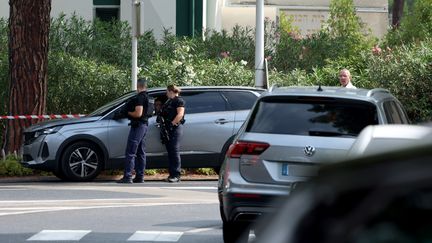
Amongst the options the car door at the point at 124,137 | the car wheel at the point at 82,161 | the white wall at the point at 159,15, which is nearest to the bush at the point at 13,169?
the car wheel at the point at 82,161

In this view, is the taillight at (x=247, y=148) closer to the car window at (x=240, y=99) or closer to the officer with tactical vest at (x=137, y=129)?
the officer with tactical vest at (x=137, y=129)

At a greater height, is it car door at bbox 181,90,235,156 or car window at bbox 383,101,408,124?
car window at bbox 383,101,408,124

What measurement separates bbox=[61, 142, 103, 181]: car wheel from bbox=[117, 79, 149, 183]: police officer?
0.54 metres

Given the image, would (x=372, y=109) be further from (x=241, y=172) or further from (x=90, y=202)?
(x=90, y=202)

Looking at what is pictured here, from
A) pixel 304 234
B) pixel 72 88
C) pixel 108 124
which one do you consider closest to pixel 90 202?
pixel 108 124

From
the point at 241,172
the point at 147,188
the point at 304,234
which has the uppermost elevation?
the point at 304,234

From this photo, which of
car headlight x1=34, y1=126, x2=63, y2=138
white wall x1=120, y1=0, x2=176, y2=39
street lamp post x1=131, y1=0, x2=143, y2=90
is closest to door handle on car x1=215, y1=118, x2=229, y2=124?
car headlight x1=34, y1=126, x2=63, y2=138

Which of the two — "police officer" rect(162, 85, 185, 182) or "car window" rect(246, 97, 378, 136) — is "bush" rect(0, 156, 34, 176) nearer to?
"police officer" rect(162, 85, 185, 182)

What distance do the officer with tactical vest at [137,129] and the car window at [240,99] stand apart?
1.40 m

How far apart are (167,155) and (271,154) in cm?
929

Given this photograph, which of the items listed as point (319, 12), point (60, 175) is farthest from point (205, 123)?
point (319, 12)

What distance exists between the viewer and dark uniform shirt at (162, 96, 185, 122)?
59.3 feet

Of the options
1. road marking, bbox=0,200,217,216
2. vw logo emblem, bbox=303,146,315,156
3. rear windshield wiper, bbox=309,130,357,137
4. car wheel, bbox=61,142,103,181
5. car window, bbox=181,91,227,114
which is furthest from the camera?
car window, bbox=181,91,227,114

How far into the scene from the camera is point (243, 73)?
23.5m
